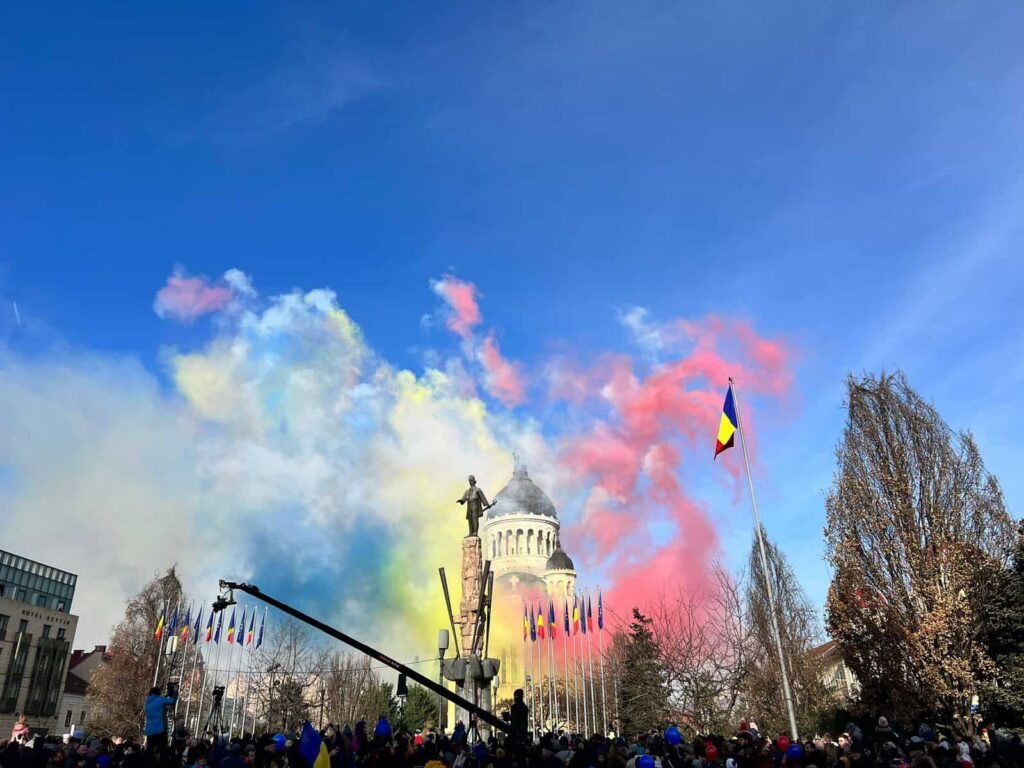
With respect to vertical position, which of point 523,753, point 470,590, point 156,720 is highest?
point 470,590

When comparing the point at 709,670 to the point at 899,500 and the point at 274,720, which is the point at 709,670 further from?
the point at 274,720

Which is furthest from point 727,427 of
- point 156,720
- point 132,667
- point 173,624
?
point 132,667

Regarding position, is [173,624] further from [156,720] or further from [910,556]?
[910,556]

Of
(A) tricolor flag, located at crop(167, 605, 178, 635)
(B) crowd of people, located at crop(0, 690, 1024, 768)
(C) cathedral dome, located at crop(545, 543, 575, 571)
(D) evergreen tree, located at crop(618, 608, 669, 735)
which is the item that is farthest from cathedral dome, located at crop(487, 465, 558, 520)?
(B) crowd of people, located at crop(0, 690, 1024, 768)

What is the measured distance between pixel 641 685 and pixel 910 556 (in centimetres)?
3228

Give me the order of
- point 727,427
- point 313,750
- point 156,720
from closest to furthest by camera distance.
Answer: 1. point 313,750
2. point 156,720
3. point 727,427

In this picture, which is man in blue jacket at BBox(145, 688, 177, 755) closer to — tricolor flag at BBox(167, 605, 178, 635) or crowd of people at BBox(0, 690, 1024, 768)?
crowd of people at BBox(0, 690, 1024, 768)

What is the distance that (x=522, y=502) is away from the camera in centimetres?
11581

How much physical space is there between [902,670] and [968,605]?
3.98 metres

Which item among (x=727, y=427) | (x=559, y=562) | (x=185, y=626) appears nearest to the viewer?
(x=727, y=427)

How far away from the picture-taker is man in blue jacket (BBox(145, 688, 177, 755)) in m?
15.5

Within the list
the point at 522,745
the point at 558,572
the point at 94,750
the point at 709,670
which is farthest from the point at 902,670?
the point at 558,572

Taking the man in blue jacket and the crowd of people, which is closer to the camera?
the crowd of people

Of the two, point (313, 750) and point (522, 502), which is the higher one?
point (522, 502)
